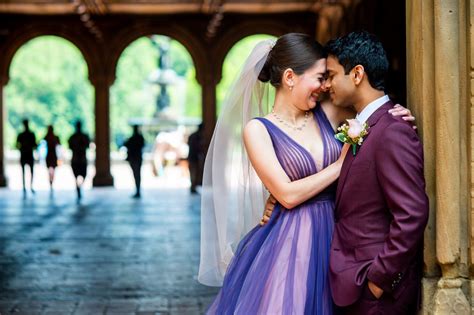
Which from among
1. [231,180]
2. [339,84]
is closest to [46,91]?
[231,180]

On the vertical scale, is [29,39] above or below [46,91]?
above

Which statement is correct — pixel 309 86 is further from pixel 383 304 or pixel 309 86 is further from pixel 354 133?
pixel 383 304

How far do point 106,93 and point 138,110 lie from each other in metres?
19.7

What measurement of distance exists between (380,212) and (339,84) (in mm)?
552

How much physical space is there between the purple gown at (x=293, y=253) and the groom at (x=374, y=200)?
114 millimetres

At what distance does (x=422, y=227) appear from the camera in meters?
3.24

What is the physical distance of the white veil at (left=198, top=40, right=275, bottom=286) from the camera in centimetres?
430

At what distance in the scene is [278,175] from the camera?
371cm

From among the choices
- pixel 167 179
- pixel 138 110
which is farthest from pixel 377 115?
pixel 138 110

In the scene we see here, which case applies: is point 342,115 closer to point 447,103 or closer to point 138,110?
point 447,103

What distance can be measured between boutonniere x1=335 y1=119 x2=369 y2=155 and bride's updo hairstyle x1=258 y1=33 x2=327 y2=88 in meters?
0.44

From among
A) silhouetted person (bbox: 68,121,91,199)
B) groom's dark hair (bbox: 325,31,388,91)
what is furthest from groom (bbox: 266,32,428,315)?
silhouetted person (bbox: 68,121,91,199)

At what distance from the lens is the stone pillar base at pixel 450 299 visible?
3.58m

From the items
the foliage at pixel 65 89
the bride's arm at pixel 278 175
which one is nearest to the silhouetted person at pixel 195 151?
the bride's arm at pixel 278 175
